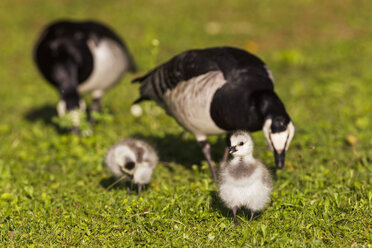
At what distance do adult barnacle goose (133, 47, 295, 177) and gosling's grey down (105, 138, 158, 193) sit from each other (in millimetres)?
760

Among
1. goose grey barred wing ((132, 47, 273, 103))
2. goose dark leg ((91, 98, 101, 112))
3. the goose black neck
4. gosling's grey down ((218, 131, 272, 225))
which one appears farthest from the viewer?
goose dark leg ((91, 98, 101, 112))

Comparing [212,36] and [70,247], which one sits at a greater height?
[70,247]

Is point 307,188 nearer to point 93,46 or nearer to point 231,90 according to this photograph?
point 231,90

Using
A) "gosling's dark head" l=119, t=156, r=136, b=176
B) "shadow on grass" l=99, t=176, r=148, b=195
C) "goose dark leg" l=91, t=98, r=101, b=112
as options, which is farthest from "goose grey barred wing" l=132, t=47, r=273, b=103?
"goose dark leg" l=91, t=98, r=101, b=112

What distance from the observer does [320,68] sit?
46.4 feet

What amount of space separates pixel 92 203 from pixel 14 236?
3.87ft

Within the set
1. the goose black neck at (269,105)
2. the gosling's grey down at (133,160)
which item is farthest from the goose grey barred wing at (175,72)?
the gosling's grey down at (133,160)

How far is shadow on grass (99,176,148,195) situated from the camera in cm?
692

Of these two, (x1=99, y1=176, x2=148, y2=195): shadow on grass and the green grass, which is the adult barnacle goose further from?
(x1=99, y1=176, x2=148, y2=195): shadow on grass

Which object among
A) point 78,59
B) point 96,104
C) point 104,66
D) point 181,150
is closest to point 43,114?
point 96,104

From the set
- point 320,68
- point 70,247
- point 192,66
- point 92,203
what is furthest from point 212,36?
point 70,247

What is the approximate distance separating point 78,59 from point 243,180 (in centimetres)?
547

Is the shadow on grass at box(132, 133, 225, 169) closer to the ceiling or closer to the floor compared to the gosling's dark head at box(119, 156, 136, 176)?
closer to the floor

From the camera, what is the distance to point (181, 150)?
883cm
